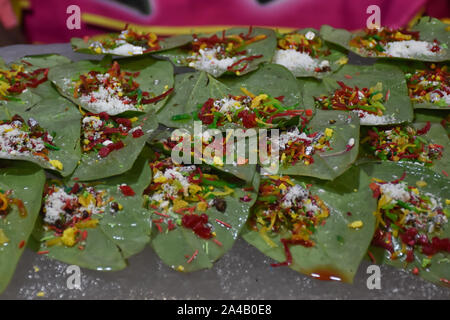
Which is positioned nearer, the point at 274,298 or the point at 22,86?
the point at 274,298

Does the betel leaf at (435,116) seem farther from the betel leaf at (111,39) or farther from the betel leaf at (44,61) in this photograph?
the betel leaf at (44,61)

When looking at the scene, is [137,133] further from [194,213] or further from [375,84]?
[375,84]

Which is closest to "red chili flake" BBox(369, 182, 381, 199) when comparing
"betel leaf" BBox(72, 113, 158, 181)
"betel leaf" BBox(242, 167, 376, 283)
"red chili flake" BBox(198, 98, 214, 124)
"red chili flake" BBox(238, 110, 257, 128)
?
"betel leaf" BBox(242, 167, 376, 283)

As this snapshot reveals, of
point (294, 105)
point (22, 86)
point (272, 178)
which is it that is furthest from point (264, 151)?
point (22, 86)

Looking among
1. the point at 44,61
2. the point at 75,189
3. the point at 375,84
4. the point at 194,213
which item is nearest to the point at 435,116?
the point at 375,84

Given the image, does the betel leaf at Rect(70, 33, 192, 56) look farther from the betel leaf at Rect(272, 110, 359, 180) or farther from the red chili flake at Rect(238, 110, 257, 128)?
the betel leaf at Rect(272, 110, 359, 180)
